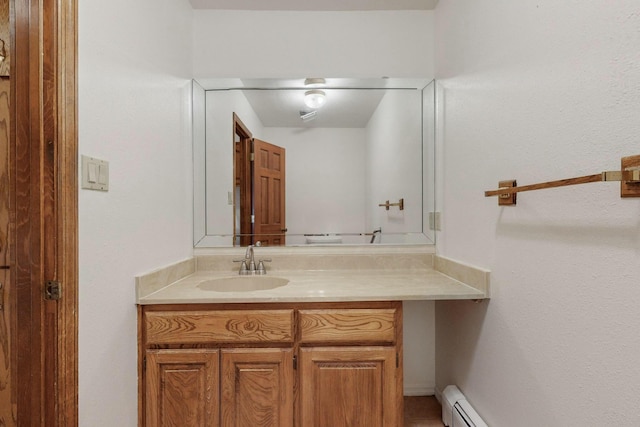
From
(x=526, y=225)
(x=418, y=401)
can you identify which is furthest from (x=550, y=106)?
(x=418, y=401)

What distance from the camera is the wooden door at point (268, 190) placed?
→ 1936 mm

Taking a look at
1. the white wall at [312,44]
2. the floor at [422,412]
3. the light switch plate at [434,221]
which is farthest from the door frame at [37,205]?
the light switch plate at [434,221]

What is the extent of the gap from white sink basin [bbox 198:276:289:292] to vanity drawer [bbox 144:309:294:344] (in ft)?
1.16

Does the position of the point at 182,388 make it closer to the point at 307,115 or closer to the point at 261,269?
the point at 261,269

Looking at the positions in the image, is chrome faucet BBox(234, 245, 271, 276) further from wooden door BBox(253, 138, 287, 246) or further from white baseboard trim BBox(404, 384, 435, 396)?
white baseboard trim BBox(404, 384, 435, 396)

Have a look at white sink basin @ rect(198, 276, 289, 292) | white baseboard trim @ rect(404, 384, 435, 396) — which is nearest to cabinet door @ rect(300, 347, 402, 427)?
white sink basin @ rect(198, 276, 289, 292)

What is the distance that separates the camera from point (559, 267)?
923 millimetres

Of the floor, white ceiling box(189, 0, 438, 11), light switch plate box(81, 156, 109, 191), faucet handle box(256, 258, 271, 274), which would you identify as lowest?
the floor

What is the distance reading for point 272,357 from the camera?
132 centimetres

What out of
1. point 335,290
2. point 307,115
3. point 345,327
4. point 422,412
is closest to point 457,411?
point 422,412

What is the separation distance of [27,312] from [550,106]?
1.62m

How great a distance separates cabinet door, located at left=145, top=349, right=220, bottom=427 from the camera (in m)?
1.30

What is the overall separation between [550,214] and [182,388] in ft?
4.82

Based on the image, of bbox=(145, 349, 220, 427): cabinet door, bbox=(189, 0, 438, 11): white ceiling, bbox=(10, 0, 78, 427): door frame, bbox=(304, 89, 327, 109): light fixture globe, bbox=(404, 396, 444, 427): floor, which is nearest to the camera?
bbox=(10, 0, 78, 427): door frame
